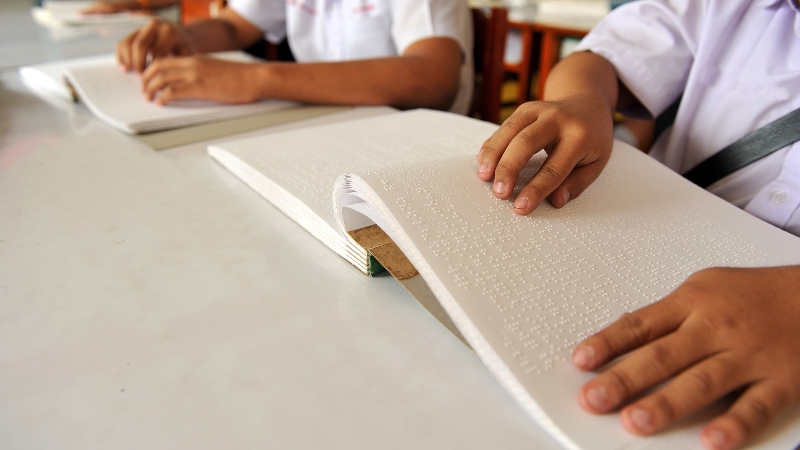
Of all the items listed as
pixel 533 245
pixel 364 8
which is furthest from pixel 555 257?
pixel 364 8

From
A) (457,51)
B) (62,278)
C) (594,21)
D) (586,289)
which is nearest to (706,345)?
(586,289)

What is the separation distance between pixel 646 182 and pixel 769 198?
21cm

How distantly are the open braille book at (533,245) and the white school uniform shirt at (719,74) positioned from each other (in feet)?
0.58

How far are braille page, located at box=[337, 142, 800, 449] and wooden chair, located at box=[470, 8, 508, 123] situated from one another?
73 cm

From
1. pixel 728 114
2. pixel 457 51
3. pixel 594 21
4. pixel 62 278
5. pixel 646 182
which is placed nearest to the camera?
pixel 62 278

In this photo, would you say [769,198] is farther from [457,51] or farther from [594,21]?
[594,21]

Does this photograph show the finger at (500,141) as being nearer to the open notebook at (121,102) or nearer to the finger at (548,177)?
the finger at (548,177)

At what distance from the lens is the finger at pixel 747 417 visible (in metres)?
0.32

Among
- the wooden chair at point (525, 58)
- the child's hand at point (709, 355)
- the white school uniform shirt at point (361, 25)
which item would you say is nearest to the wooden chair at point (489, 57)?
the white school uniform shirt at point (361, 25)

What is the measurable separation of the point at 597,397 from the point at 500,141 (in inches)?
10.7

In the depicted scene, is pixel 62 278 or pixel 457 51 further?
pixel 457 51

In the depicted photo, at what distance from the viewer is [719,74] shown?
800 mm

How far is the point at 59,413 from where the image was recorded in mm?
366

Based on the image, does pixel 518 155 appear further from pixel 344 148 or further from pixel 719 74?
pixel 719 74
